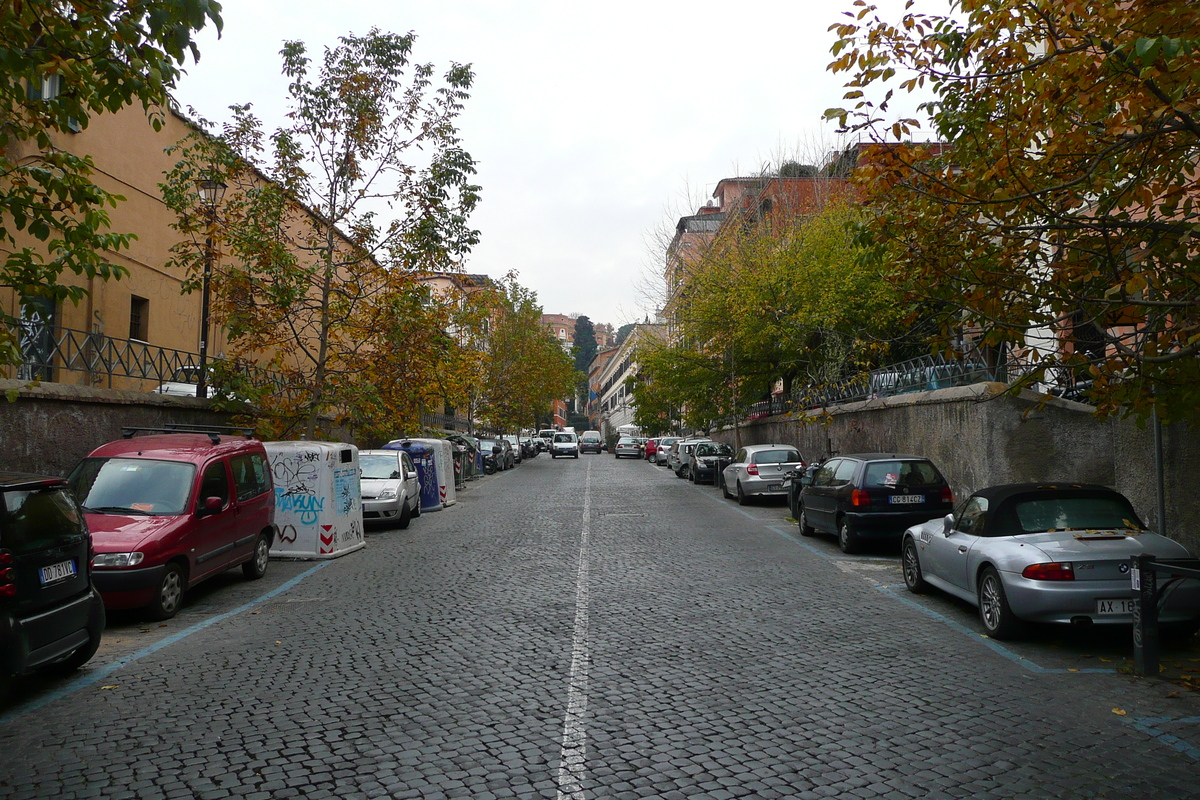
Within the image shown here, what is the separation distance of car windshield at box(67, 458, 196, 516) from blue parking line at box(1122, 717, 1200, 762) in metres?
8.85

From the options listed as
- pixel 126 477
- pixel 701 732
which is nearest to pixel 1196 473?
pixel 701 732

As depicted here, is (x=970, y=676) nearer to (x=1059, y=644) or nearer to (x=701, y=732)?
(x=1059, y=644)

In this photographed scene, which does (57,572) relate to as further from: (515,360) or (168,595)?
(515,360)

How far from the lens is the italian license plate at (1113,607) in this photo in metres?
7.22

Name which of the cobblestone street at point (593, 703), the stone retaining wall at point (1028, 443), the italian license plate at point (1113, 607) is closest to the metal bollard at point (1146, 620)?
the cobblestone street at point (593, 703)

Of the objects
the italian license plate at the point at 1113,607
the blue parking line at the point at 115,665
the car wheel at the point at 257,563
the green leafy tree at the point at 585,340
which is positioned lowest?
the blue parking line at the point at 115,665

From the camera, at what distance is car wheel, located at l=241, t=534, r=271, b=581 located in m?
11.5

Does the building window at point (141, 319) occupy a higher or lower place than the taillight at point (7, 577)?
higher

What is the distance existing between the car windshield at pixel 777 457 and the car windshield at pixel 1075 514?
14.7 meters

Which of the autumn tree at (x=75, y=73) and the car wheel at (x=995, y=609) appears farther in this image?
the car wheel at (x=995, y=609)

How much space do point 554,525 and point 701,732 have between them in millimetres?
12551

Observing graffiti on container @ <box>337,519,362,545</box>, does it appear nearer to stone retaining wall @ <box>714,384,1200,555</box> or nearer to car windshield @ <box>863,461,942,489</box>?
stone retaining wall @ <box>714,384,1200,555</box>

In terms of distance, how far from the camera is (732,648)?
747 centimetres

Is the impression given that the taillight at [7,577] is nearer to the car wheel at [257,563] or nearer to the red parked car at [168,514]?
the red parked car at [168,514]
